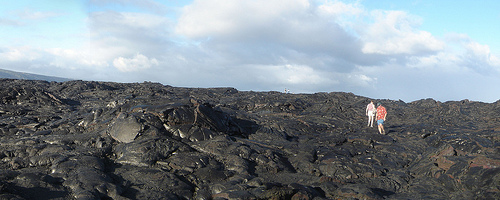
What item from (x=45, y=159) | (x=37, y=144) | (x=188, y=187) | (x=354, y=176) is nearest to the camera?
(x=188, y=187)

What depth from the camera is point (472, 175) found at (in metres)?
10.5

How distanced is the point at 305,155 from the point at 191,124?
18.9 feet

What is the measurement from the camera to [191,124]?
15375 millimetres

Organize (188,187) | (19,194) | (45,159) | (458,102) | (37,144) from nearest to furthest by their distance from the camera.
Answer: (19,194) < (188,187) < (45,159) < (37,144) < (458,102)

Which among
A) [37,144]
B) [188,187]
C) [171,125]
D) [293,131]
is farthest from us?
[293,131]

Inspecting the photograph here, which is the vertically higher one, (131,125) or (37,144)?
(131,125)

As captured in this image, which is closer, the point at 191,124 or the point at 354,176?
the point at 354,176

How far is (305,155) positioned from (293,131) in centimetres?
698

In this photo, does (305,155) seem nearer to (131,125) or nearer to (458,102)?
(131,125)

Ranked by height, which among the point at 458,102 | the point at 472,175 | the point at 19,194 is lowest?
the point at 19,194

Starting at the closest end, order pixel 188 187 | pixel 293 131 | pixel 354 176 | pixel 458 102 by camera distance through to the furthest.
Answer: pixel 188 187 < pixel 354 176 < pixel 293 131 < pixel 458 102

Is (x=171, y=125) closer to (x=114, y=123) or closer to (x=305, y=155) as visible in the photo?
(x=114, y=123)

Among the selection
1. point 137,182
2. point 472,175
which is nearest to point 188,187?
point 137,182

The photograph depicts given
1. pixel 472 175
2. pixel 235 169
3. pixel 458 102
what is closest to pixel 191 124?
pixel 235 169
